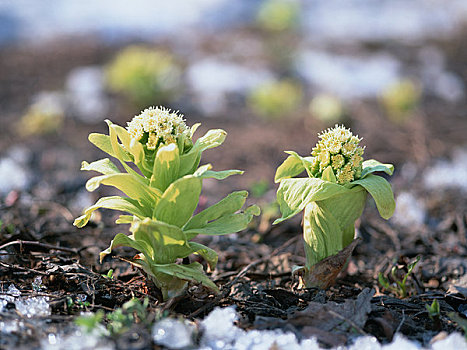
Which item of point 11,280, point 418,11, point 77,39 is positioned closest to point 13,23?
point 77,39

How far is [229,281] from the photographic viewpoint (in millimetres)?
1821

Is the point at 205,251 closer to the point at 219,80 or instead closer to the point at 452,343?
the point at 452,343

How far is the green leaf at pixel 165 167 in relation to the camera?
52.7 inches

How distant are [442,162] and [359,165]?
8.44ft

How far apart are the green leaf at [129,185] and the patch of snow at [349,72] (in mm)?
5046

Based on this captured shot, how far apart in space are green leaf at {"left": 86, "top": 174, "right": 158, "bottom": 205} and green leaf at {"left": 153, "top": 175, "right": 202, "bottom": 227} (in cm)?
7

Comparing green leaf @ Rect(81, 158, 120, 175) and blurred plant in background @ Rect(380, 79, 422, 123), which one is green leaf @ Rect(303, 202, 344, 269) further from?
blurred plant in background @ Rect(380, 79, 422, 123)

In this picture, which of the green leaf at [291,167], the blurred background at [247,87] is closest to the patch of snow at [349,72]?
the blurred background at [247,87]

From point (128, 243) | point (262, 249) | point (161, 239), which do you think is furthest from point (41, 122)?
point (161, 239)

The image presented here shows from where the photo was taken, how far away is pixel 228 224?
1.49m

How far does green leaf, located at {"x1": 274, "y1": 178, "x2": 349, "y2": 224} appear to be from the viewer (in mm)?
1440

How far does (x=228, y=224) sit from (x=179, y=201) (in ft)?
0.61

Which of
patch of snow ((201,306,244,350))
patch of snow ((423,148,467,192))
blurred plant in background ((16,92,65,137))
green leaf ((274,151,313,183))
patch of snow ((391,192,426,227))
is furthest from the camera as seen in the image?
blurred plant in background ((16,92,65,137))

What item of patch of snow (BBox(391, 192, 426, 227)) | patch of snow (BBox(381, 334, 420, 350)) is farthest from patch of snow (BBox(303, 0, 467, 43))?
patch of snow (BBox(381, 334, 420, 350))
